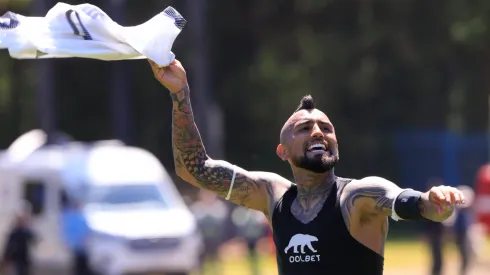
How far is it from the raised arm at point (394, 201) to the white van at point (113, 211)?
18036 mm

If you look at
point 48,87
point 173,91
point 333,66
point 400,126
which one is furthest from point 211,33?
point 173,91

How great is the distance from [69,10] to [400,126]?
44.1 meters

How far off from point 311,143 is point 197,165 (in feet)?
2.71

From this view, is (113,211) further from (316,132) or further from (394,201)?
(394,201)

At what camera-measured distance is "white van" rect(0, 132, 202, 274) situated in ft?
78.0

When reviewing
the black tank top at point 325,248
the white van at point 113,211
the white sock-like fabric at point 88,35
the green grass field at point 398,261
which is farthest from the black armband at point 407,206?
the green grass field at point 398,261

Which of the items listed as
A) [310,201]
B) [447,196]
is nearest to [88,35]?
[310,201]

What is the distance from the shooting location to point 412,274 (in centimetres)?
2562

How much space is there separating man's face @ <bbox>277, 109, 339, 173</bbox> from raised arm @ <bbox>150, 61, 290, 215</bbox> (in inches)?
13.1

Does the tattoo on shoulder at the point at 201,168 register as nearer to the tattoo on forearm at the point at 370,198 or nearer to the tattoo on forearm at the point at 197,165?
the tattoo on forearm at the point at 197,165

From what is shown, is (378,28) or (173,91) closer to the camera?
(173,91)

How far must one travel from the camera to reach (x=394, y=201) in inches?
221

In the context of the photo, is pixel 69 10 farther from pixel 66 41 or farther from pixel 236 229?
pixel 236 229

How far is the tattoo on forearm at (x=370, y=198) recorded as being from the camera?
572 cm
